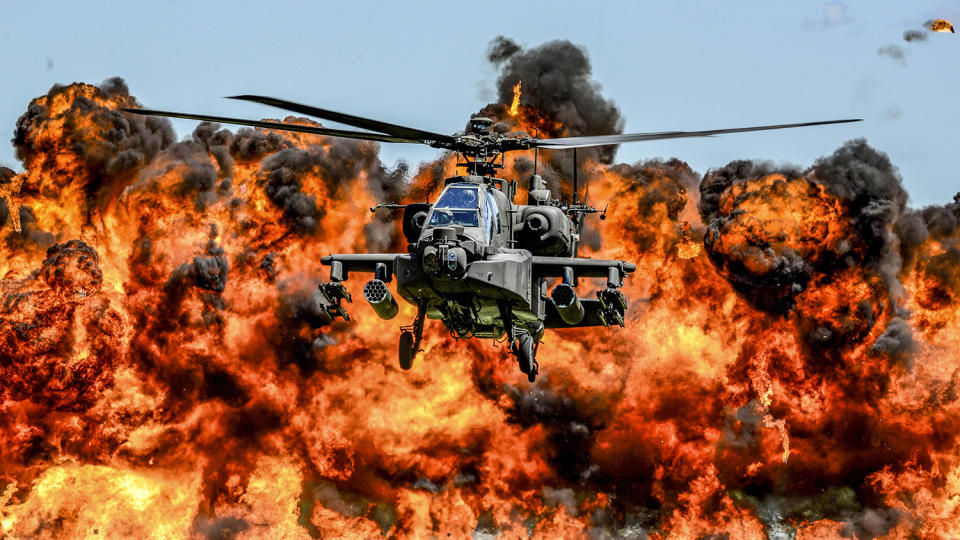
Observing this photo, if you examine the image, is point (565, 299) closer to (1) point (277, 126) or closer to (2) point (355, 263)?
(2) point (355, 263)

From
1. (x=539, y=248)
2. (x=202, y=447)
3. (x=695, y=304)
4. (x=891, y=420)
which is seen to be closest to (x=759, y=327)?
(x=695, y=304)

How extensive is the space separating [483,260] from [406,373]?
20.5 metres

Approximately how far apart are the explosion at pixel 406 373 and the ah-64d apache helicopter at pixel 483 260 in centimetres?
1423

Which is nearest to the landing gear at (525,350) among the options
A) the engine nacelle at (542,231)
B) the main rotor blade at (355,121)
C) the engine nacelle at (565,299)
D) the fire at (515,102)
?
the engine nacelle at (565,299)

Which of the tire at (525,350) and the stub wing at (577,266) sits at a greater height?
the stub wing at (577,266)

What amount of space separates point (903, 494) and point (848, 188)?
1314cm

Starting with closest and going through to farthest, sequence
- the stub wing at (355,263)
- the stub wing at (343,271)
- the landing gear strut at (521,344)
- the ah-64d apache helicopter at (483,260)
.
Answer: the ah-64d apache helicopter at (483,260) → the landing gear strut at (521,344) → the stub wing at (343,271) → the stub wing at (355,263)

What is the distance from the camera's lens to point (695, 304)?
4209cm

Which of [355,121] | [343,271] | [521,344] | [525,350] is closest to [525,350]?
[525,350]

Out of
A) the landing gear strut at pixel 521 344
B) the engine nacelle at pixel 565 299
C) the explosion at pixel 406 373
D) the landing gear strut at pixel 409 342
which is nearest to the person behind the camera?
the engine nacelle at pixel 565 299

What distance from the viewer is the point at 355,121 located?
23.8m

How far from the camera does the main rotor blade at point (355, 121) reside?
69.7ft

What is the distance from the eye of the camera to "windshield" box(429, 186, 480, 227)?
24.4 meters

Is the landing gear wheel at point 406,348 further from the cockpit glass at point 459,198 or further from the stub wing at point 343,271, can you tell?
the cockpit glass at point 459,198
